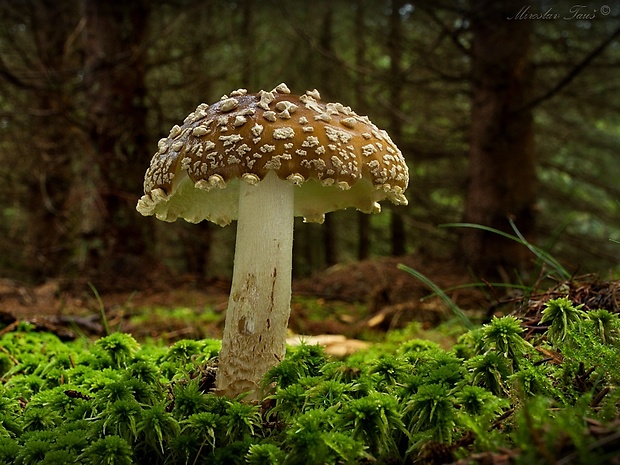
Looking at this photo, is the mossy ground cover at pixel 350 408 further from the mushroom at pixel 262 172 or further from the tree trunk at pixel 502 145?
the tree trunk at pixel 502 145

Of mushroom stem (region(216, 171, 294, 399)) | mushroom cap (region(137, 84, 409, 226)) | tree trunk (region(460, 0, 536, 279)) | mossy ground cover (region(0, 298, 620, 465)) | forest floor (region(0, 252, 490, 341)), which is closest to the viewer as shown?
mossy ground cover (region(0, 298, 620, 465))

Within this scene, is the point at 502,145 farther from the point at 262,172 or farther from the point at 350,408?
the point at 350,408

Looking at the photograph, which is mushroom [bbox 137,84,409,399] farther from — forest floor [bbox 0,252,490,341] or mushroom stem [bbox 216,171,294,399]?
forest floor [bbox 0,252,490,341]

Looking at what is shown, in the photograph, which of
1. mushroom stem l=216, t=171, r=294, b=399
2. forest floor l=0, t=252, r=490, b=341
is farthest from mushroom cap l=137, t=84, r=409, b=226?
forest floor l=0, t=252, r=490, b=341

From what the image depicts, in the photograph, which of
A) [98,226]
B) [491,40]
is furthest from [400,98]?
[98,226]

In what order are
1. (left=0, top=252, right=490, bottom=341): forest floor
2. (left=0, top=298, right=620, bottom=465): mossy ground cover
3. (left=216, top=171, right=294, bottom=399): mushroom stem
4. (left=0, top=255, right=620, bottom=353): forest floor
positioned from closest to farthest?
1. (left=0, top=298, right=620, bottom=465): mossy ground cover
2. (left=216, top=171, right=294, bottom=399): mushroom stem
3. (left=0, top=255, right=620, bottom=353): forest floor
4. (left=0, top=252, right=490, bottom=341): forest floor
